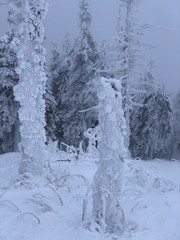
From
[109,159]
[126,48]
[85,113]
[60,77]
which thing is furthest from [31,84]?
[60,77]

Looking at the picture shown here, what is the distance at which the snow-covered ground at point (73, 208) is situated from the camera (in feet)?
19.1

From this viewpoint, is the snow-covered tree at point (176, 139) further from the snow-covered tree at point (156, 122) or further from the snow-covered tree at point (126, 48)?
the snow-covered tree at point (126, 48)

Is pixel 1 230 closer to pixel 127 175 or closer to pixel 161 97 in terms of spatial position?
pixel 127 175

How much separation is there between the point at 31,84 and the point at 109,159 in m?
3.56

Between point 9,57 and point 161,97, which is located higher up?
point 9,57

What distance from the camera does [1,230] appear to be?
5832 mm

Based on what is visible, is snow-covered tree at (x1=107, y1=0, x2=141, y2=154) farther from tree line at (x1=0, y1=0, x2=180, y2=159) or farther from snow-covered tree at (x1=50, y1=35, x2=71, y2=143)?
snow-covered tree at (x1=50, y1=35, x2=71, y2=143)

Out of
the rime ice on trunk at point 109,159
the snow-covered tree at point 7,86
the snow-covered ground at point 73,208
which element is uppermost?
the snow-covered tree at point 7,86

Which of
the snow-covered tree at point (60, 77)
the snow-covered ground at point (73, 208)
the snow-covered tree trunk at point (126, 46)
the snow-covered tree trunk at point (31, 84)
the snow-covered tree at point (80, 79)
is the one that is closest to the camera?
the snow-covered ground at point (73, 208)

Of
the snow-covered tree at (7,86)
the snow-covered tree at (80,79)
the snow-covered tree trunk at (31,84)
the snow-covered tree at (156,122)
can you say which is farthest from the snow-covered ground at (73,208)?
the snow-covered tree at (156,122)

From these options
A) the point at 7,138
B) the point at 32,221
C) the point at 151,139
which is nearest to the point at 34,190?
the point at 32,221

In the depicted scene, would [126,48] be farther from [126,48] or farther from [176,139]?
[176,139]

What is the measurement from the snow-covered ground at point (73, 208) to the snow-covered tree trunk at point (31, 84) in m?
0.65

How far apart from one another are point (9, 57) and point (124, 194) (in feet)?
58.3
